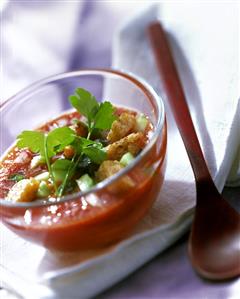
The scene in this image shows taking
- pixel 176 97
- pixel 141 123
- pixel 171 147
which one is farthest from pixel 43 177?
pixel 176 97

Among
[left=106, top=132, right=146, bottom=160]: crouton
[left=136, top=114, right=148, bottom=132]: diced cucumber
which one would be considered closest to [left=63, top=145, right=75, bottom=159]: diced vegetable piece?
[left=106, top=132, right=146, bottom=160]: crouton

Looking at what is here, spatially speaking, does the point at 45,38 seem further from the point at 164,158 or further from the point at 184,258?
the point at 184,258

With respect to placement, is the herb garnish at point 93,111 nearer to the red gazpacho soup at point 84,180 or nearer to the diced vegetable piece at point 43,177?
the red gazpacho soup at point 84,180

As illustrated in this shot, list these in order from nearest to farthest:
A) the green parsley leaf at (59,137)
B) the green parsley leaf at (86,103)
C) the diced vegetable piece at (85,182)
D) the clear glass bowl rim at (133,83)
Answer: the clear glass bowl rim at (133,83) → the diced vegetable piece at (85,182) → the green parsley leaf at (59,137) → the green parsley leaf at (86,103)

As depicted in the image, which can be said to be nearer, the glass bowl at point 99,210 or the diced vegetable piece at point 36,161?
the glass bowl at point 99,210

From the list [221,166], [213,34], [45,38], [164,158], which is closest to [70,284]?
[164,158]

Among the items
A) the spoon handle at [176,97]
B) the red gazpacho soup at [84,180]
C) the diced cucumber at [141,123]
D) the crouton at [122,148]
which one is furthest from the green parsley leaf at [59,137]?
the spoon handle at [176,97]

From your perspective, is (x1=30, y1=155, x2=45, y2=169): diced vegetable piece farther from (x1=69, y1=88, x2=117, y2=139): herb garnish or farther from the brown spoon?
the brown spoon
